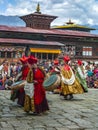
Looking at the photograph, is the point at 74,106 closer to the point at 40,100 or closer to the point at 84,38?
the point at 40,100

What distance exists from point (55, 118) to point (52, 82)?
3000mm

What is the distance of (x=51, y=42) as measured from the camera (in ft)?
115

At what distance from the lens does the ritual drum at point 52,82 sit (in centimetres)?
1136

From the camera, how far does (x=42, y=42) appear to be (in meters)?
34.2

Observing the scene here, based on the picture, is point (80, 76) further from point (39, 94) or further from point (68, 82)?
point (39, 94)

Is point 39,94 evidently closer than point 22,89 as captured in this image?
Yes

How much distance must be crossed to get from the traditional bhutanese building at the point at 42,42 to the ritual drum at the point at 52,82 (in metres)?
19.4

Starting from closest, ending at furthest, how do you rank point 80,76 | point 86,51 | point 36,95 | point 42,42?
point 36,95 → point 80,76 → point 42,42 → point 86,51

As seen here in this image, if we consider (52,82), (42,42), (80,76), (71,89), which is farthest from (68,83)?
(42,42)

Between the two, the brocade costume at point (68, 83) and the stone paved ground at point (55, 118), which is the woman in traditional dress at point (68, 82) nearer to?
the brocade costume at point (68, 83)

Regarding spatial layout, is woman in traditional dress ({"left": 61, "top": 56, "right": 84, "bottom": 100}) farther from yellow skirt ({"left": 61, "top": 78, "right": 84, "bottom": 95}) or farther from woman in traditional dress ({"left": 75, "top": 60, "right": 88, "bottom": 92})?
woman in traditional dress ({"left": 75, "top": 60, "right": 88, "bottom": 92})

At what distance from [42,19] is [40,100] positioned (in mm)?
33420

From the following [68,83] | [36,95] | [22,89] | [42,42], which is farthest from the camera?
[42,42]

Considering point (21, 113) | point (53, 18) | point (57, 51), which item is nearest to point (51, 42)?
point (57, 51)
